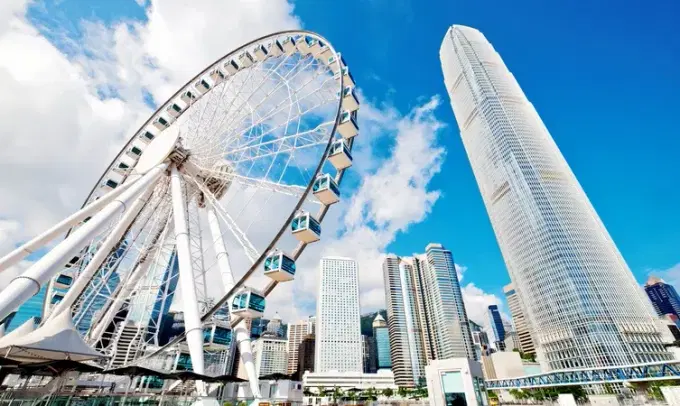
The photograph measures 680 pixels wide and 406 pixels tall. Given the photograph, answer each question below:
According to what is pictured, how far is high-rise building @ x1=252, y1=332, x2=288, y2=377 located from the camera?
13612cm

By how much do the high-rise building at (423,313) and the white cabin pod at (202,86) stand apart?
5370 inches

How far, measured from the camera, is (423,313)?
154m

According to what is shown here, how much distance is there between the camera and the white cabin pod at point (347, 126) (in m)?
23.2

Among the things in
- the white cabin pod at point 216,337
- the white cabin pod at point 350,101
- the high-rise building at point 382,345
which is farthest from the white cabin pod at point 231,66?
the high-rise building at point 382,345

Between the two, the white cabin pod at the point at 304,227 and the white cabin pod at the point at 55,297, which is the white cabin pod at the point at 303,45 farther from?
the white cabin pod at the point at 55,297

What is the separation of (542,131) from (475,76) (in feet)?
90.1

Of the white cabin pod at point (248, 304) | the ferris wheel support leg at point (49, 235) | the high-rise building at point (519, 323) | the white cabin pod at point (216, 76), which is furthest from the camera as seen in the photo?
the high-rise building at point (519, 323)

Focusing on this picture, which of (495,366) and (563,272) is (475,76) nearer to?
(563,272)

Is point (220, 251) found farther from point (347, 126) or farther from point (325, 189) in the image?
point (347, 126)

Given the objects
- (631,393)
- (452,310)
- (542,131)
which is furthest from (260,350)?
(542,131)

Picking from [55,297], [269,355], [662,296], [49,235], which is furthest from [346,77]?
[662,296]

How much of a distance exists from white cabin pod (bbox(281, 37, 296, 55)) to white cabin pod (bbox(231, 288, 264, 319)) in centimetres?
1862

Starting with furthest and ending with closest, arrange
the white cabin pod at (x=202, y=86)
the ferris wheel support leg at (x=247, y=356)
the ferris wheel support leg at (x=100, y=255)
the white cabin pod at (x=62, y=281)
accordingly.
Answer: the white cabin pod at (x=202, y=86)
the white cabin pod at (x=62, y=281)
the ferris wheel support leg at (x=100, y=255)
the ferris wheel support leg at (x=247, y=356)

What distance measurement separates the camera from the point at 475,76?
112m
